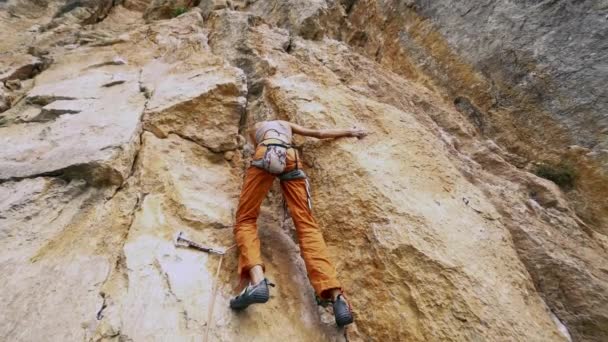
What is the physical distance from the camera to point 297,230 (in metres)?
4.01

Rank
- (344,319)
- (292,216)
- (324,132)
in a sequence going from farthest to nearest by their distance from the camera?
(324,132) → (292,216) → (344,319)

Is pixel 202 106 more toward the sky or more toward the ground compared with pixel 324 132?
more toward the ground

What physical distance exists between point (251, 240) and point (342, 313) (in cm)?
130

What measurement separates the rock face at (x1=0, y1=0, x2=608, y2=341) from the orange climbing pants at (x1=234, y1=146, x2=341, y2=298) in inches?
14.0

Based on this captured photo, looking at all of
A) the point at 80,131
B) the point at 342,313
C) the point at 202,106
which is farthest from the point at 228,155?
the point at 342,313

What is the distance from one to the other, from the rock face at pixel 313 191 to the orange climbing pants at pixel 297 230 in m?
0.36

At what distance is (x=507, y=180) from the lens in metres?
5.56

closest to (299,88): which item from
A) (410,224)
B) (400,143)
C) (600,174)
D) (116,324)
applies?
(400,143)

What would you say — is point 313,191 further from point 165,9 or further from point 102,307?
point 165,9

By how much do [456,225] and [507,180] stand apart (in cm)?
205

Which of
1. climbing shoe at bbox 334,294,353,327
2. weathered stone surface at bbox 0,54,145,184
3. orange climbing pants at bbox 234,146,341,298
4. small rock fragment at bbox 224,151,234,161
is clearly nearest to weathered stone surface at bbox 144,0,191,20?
weathered stone surface at bbox 0,54,145,184

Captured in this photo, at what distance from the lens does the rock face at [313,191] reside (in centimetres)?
338

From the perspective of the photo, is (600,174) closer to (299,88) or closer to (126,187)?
(299,88)

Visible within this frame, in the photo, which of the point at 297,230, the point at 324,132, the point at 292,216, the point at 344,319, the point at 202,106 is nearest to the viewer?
the point at 344,319
